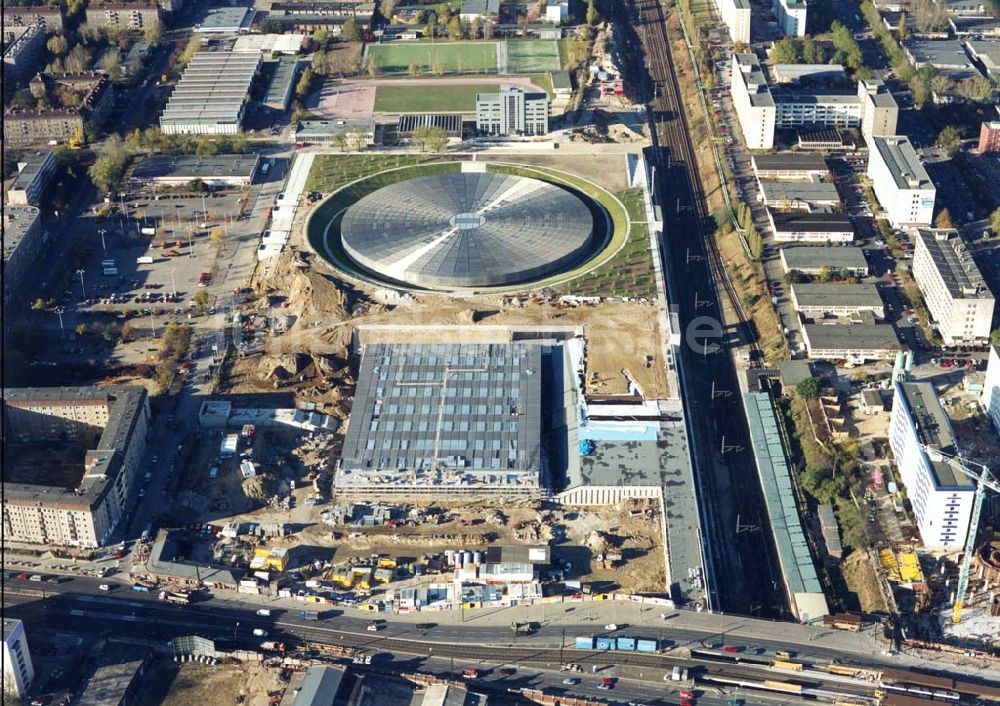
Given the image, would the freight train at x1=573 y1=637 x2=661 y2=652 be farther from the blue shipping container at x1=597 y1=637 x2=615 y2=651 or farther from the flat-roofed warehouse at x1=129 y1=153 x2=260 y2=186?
the flat-roofed warehouse at x1=129 y1=153 x2=260 y2=186

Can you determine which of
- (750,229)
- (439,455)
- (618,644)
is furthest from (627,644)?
(750,229)

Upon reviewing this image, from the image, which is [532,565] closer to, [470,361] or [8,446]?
[470,361]

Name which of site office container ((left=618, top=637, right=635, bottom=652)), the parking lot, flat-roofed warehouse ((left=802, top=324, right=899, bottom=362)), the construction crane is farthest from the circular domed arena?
site office container ((left=618, top=637, right=635, bottom=652))

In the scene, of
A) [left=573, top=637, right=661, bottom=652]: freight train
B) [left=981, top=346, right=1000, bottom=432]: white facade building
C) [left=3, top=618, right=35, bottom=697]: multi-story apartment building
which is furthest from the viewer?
[left=981, top=346, right=1000, bottom=432]: white facade building

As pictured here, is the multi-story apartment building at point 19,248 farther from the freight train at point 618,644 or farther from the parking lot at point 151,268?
the freight train at point 618,644

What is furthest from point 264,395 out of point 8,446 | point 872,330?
point 872,330

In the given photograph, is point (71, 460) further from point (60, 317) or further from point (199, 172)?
point (199, 172)
